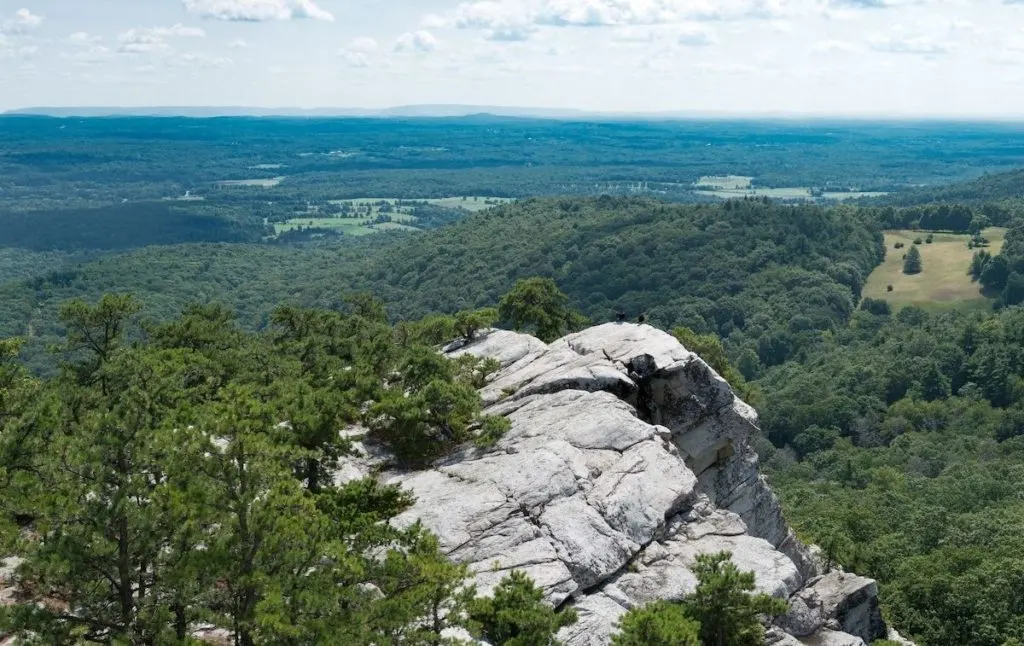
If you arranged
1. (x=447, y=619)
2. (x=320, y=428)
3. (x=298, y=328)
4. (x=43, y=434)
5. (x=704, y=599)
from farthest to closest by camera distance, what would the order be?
(x=298, y=328) → (x=320, y=428) → (x=704, y=599) → (x=43, y=434) → (x=447, y=619)

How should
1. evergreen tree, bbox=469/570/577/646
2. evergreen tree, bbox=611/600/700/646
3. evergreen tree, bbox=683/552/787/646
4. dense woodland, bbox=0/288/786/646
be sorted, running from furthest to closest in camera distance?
evergreen tree, bbox=683/552/787/646
evergreen tree, bbox=469/570/577/646
evergreen tree, bbox=611/600/700/646
dense woodland, bbox=0/288/786/646

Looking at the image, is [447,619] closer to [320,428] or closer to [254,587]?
[254,587]

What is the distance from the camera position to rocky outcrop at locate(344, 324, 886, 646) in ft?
104

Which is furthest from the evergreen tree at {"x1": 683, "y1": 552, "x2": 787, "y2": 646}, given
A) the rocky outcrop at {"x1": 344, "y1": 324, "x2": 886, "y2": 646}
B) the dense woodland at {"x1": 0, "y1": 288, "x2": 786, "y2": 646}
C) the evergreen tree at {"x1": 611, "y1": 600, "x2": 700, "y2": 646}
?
the evergreen tree at {"x1": 611, "y1": 600, "x2": 700, "y2": 646}

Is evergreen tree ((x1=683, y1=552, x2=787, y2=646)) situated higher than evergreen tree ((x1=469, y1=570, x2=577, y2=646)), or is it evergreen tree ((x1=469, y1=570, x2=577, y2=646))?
evergreen tree ((x1=469, y1=570, x2=577, y2=646))

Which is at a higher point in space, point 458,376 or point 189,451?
point 189,451

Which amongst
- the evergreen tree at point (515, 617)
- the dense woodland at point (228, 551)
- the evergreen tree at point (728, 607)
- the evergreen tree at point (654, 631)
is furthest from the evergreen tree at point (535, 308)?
the evergreen tree at point (654, 631)

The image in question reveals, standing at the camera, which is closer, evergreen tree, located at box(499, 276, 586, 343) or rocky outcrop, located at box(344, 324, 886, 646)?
rocky outcrop, located at box(344, 324, 886, 646)

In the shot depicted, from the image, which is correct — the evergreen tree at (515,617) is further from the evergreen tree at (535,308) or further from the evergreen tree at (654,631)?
the evergreen tree at (535,308)

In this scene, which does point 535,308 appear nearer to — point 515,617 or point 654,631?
point 515,617

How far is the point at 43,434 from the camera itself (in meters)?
27.2

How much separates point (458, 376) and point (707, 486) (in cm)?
1314

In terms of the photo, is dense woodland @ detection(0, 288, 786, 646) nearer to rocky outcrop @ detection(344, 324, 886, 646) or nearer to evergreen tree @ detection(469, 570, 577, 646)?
evergreen tree @ detection(469, 570, 577, 646)

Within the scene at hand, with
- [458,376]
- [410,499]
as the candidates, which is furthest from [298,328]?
[410,499]
